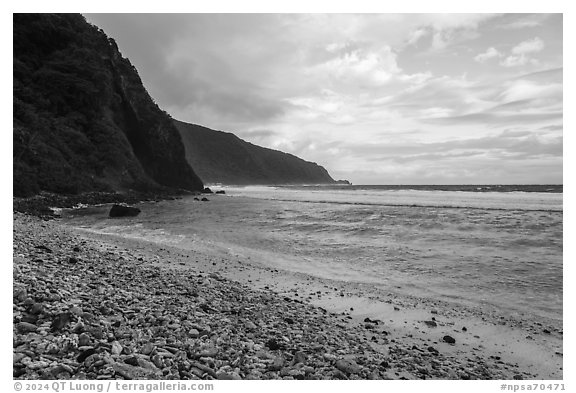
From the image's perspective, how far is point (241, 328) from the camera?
17.0 ft

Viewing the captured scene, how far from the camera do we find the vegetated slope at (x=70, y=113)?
2891 cm

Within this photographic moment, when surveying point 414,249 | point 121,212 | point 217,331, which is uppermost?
point 121,212

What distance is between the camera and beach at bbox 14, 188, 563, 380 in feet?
12.3

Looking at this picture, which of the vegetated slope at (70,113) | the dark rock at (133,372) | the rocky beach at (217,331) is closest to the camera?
the dark rock at (133,372)

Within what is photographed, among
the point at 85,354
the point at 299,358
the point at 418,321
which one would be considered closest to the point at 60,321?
the point at 85,354

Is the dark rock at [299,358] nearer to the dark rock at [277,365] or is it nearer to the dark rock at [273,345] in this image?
the dark rock at [277,365]

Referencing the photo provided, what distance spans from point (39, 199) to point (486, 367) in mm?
27537

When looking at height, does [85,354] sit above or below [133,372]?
above

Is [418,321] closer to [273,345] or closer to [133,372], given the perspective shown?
[273,345]

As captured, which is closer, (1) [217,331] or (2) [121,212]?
(1) [217,331]

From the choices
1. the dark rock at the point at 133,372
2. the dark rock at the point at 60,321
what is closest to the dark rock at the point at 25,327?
the dark rock at the point at 60,321

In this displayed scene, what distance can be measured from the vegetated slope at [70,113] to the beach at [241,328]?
21116mm

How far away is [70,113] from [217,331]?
4390 centimetres
